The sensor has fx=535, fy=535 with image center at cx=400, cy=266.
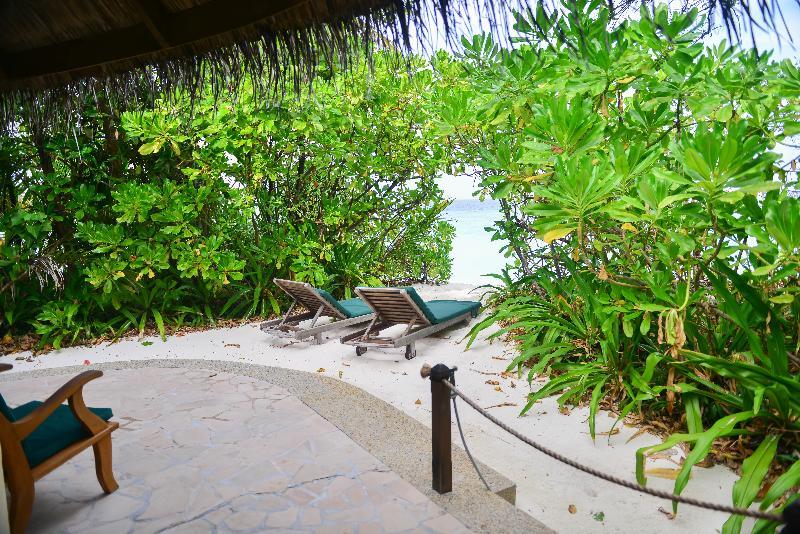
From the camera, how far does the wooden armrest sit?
7.23ft

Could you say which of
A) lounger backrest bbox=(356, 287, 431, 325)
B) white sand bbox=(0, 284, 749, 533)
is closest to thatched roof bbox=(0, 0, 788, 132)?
white sand bbox=(0, 284, 749, 533)

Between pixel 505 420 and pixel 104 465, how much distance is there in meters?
2.55

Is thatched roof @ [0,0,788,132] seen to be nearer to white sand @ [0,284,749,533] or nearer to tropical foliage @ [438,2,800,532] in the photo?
tropical foliage @ [438,2,800,532]

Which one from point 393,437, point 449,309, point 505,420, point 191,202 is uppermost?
point 191,202

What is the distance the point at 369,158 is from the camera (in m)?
7.60

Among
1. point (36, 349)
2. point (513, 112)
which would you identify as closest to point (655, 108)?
point (513, 112)

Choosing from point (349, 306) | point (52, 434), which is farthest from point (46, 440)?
point (349, 306)

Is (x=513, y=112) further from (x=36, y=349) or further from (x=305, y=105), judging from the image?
(x=36, y=349)

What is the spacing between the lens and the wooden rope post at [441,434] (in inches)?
103

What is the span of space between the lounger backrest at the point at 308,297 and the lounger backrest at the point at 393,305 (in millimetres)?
632

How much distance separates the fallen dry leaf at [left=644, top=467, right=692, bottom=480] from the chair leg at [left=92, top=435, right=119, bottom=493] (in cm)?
289

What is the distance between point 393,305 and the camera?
5746mm

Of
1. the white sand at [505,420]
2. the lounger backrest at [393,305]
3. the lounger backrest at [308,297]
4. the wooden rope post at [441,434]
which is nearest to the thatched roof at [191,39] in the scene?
the wooden rope post at [441,434]

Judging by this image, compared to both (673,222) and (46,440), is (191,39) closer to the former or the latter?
(46,440)
